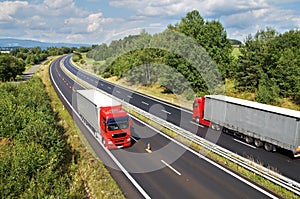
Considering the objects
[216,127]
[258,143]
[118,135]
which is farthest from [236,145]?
[118,135]

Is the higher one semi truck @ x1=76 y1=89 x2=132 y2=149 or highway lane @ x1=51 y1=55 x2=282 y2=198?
semi truck @ x1=76 y1=89 x2=132 y2=149

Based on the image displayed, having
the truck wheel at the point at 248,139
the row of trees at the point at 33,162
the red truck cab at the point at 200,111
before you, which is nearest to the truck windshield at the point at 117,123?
the row of trees at the point at 33,162

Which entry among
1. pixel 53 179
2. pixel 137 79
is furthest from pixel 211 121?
pixel 137 79

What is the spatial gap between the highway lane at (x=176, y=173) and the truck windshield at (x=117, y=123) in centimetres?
224

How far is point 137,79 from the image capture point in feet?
229

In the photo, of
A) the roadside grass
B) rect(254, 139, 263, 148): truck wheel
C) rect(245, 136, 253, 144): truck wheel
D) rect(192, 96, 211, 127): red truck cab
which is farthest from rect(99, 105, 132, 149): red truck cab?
rect(254, 139, 263, 148): truck wheel

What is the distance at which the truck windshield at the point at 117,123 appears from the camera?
22.9 metres

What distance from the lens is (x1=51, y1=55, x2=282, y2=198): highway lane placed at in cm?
1628

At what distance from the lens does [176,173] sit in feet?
62.6

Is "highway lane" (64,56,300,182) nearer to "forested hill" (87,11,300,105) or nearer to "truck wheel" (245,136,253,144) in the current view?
"truck wheel" (245,136,253,144)

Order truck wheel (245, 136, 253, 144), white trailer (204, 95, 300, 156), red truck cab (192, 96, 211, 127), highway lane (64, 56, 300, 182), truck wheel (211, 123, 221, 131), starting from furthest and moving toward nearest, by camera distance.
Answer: red truck cab (192, 96, 211, 127) → truck wheel (211, 123, 221, 131) → truck wheel (245, 136, 253, 144) → white trailer (204, 95, 300, 156) → highway lane (64, 56, 300, 182)

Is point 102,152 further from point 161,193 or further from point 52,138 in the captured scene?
point 161,193

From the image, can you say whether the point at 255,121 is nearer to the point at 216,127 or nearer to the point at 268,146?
the point at 268,146

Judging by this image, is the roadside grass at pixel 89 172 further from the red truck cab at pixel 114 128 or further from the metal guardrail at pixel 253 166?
the metal guardrail at pixel 253 166
